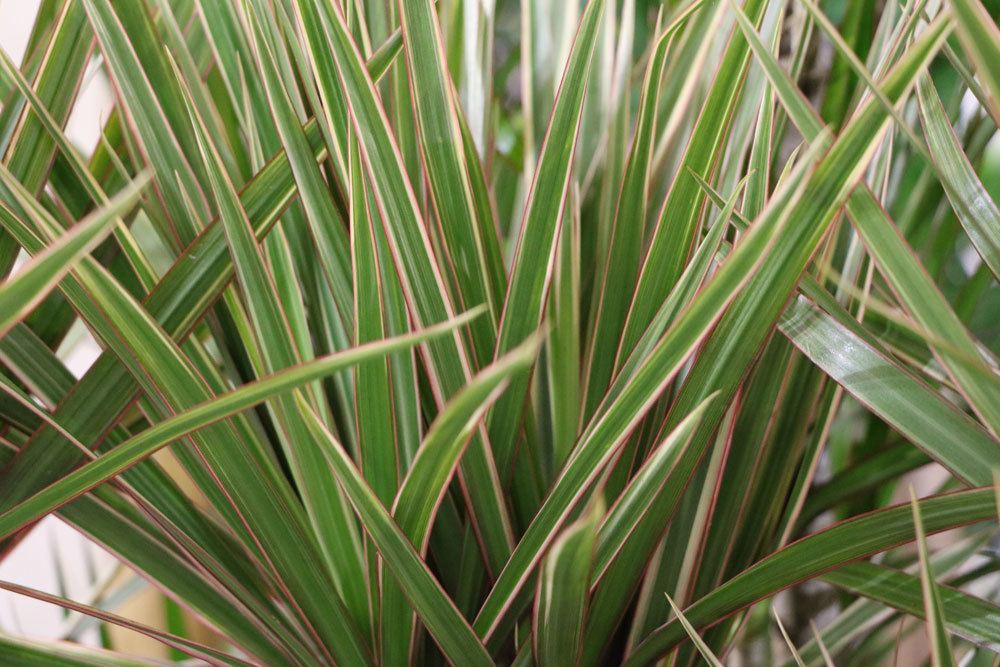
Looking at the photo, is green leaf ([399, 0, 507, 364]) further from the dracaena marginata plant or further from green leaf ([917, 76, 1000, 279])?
green leaf ([917, 76, 1000, 279])

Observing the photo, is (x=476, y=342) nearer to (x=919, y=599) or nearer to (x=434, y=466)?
(x=434, y=466)

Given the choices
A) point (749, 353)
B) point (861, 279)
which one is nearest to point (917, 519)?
point (749, 353)

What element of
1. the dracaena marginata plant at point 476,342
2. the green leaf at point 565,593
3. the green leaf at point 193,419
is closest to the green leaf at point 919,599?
the dracaena marginata plant at point 476,342

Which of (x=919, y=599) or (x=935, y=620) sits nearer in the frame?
(x=935, y=620)

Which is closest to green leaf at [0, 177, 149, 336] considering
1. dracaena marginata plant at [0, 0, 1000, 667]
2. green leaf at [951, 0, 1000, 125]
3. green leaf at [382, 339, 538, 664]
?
dracaena marginata plant at [0, 0, 1000, 667]

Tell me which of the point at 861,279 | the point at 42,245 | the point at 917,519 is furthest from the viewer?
the point at 861,279

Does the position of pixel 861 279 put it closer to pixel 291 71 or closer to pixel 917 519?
pixel 917 519

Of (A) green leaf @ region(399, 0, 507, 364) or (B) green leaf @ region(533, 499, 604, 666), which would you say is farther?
(A) green leaf @ region(399, 0, 507, 364)

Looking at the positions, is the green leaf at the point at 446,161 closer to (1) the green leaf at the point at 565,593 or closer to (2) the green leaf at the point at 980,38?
(1) the green leaf at the point at 565,593

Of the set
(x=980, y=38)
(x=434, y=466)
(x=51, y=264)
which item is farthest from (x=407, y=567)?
(x=980, y=38)
